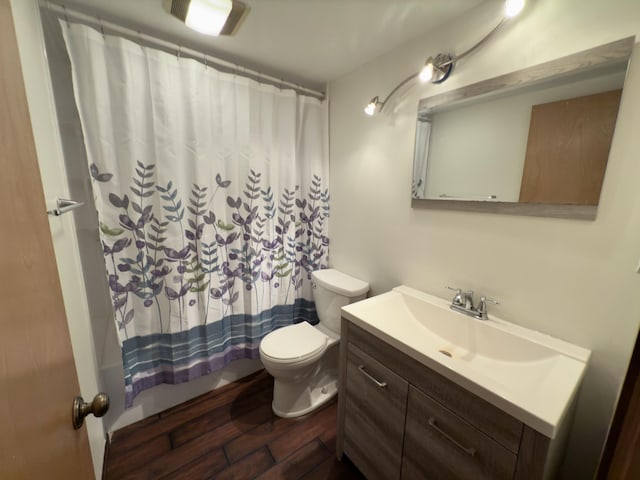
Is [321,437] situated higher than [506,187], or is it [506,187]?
[506,187]

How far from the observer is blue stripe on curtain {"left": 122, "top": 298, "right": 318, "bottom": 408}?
1488 millimetres

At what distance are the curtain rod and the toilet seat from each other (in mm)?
1713

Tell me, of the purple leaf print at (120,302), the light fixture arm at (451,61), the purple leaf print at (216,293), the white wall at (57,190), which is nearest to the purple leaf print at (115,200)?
the white wall at (57,190)

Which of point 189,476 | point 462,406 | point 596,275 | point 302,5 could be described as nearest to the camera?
point 462,406

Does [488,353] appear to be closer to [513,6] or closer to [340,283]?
[340,283]

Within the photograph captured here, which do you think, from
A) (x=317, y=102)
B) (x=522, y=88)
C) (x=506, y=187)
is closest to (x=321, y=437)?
(x=506, y=187)

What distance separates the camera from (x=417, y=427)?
988mm

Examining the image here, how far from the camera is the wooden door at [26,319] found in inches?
14.1

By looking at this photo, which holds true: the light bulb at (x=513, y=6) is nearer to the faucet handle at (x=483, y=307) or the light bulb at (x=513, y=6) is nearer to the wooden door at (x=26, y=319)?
the faucet handle at (x=483, y=307)

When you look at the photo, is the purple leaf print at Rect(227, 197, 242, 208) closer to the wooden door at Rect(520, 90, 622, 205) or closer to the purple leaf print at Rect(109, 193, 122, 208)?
the purple leaf print at Rect(109, 193, 122, 208)

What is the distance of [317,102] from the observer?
1.98 metres

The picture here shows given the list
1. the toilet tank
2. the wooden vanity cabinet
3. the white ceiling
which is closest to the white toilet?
the toilet tank

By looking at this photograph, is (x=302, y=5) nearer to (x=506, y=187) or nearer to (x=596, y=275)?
(x=506, y=187)

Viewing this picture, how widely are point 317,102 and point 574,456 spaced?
7.84 feet
